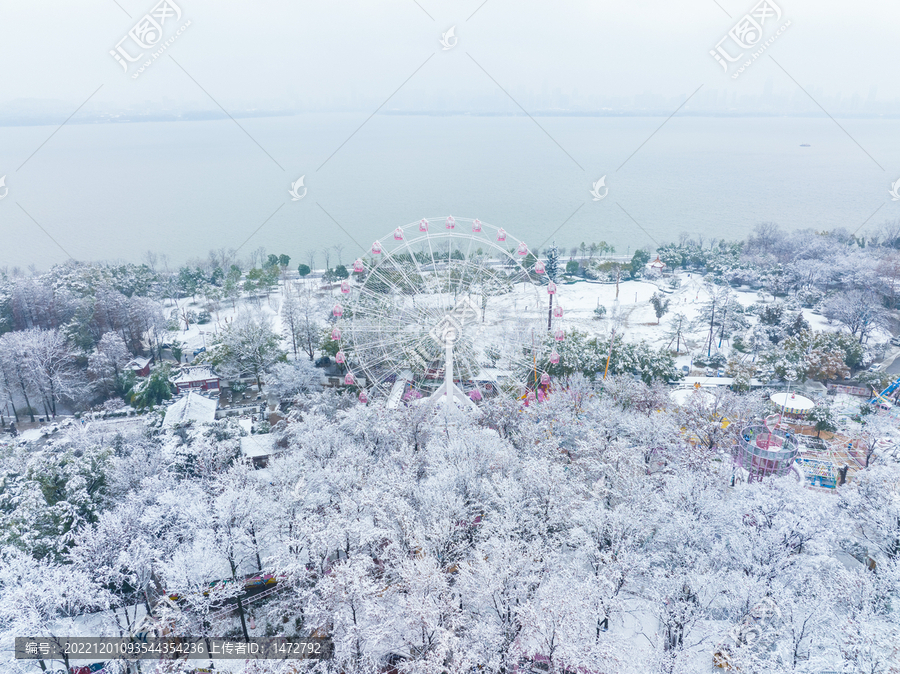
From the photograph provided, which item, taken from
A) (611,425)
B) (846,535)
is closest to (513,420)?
(611,425)

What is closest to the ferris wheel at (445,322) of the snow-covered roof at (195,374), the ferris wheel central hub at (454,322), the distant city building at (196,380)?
the ferris wheel central hub at (454,322)

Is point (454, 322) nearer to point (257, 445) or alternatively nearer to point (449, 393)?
point (449, 393)

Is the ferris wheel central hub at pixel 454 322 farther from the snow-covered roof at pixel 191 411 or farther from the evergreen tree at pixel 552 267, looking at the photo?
the evergreen tree at pixel 552 267

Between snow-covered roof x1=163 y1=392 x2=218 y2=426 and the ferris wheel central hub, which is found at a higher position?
the ferris wheel central hub

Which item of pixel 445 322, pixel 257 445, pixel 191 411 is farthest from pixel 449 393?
pixel 191 411

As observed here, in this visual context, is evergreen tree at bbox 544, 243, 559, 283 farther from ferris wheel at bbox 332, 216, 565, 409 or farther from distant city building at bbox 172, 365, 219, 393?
distant city building at bbox 172, 365, 219, 393

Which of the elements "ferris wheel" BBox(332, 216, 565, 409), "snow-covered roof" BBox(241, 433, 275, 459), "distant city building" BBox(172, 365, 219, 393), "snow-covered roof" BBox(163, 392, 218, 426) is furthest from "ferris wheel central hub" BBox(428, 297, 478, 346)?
"distant city building" BBox(172, 365, 219, 393)
